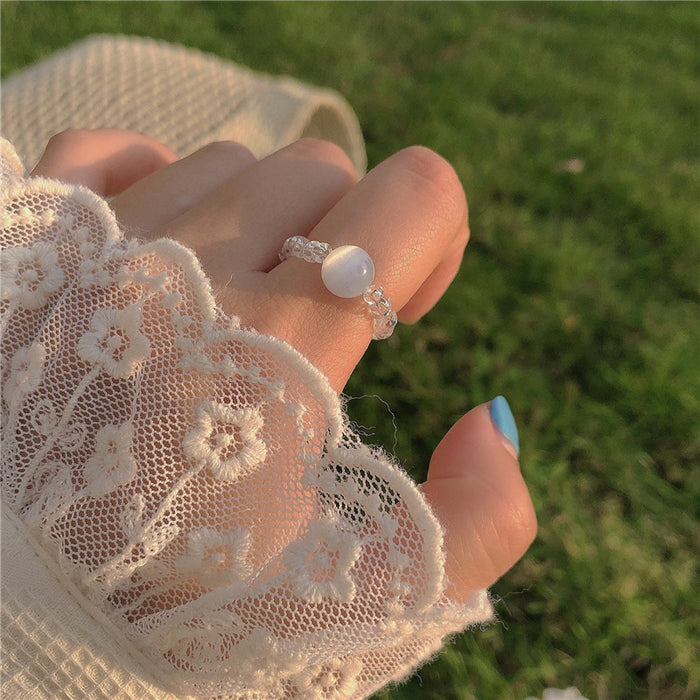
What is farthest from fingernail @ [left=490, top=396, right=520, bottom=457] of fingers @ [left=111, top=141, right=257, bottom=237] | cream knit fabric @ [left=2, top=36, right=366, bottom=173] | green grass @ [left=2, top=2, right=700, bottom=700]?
cream knit fabric @ [left=2, top=36, right=366, bottom=173]

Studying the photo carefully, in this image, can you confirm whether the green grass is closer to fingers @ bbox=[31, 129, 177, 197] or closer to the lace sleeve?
the lace sleeve

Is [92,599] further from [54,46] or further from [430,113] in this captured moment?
[54,46]

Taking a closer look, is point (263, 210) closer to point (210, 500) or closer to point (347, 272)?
point (347, 272)

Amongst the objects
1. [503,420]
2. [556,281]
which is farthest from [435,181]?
[556,281]

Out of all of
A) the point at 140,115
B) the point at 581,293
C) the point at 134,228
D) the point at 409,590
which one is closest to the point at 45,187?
the point at 134,228

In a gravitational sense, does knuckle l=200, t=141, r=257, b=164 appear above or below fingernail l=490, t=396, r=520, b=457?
above

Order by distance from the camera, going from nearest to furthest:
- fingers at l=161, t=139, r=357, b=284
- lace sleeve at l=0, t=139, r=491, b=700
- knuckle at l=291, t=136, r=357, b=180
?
lace sleeve at l=0, t=139, r=491, b=700, fingers at l=161, t=139, r=357, b=284, knuckle at l=291, t=136, r=357, b=180
